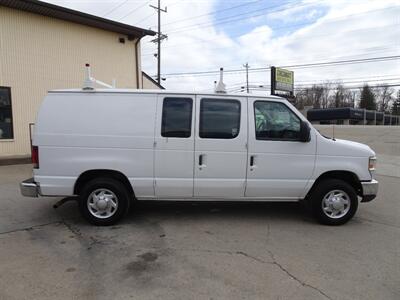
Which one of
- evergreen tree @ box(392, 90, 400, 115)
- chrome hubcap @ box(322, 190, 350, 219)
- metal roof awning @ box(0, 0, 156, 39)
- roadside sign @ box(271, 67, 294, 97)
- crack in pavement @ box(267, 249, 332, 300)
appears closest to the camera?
crack in pavement @ box(267, 249, 332, 300)

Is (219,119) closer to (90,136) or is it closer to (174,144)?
(174,144)

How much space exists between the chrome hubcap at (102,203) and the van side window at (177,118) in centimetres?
129

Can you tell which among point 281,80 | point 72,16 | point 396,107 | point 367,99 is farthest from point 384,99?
point 72,16

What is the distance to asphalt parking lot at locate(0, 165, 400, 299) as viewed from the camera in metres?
3.45

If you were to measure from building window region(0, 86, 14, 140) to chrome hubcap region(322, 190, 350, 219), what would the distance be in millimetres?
11151

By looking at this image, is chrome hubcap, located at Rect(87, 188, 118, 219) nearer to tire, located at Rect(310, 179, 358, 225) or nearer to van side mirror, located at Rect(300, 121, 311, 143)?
van side mirror, located at Rect(300, 121, 311, 143)

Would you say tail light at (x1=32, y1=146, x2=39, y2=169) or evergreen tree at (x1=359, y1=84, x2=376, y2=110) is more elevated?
evergreen tree at (x1=359, y1=84, x2=376, y2=110)

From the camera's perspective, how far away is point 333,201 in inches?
215

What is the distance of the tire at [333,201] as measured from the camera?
17.8ft

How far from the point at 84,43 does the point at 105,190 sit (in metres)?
10.5

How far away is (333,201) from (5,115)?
11.5 m

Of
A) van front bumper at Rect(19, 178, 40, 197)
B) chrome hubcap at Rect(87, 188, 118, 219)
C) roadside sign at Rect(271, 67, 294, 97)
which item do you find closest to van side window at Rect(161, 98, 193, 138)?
chrome hubcap at Rect(87, 188, 118, 219)

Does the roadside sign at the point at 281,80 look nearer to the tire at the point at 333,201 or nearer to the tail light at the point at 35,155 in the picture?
the tire at the point at 333,201

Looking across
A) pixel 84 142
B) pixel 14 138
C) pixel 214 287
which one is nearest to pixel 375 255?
pixel 214 287
